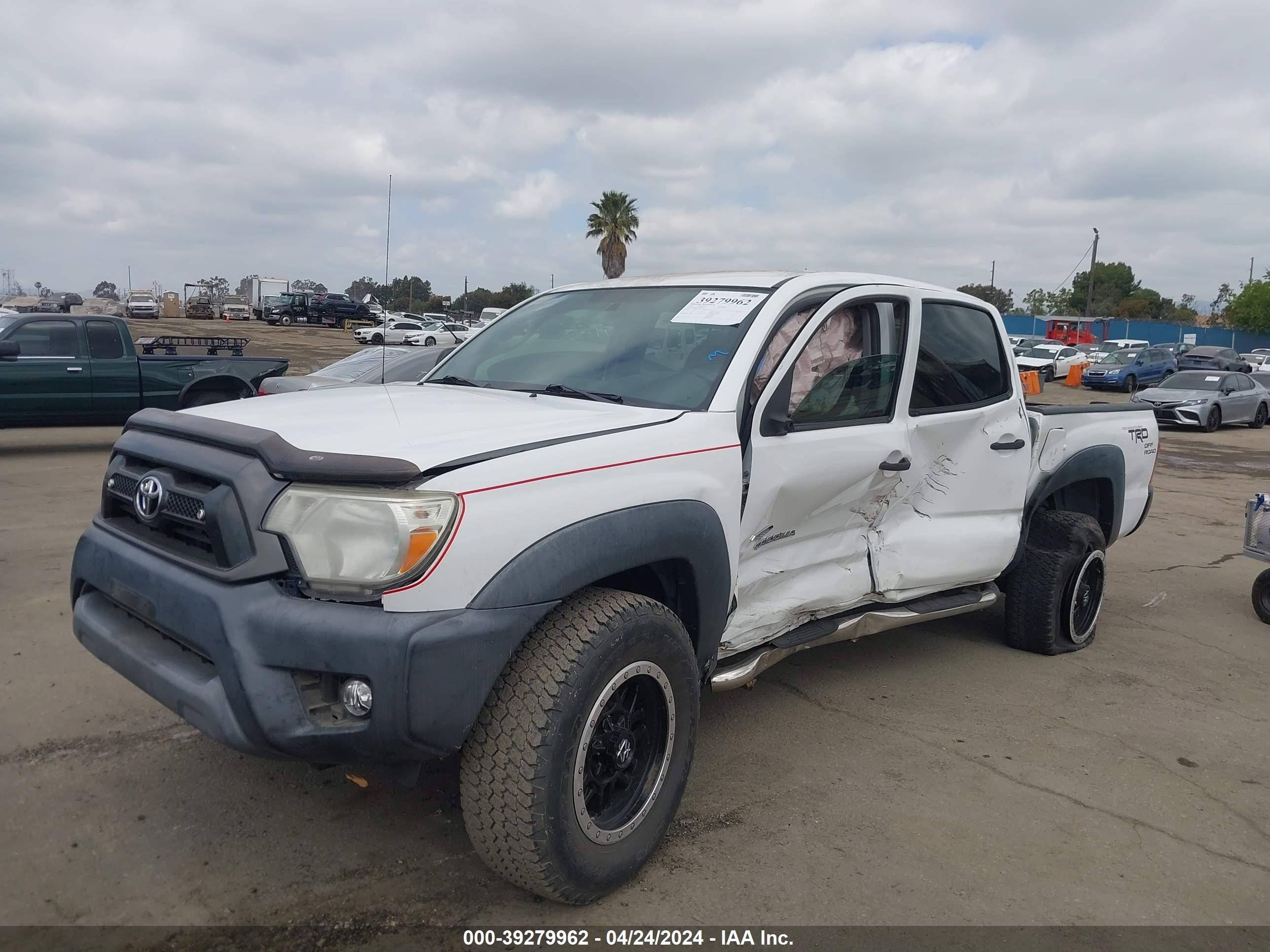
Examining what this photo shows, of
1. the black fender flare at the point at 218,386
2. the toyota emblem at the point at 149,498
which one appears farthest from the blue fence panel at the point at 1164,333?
the toyota emblem at the point at 149,498

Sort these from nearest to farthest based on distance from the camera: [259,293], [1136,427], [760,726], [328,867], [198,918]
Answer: [198,918] < [328,867] < [760,726] < [1136,427] < [259,293]

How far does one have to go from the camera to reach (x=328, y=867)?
3.05m

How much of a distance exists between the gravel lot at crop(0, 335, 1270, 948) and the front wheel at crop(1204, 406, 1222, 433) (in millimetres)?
17930

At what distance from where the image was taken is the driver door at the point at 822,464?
3559 millimetres

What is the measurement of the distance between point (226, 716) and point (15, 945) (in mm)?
822

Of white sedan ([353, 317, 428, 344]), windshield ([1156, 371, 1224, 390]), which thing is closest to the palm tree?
white sedan ([353, 317, 428, 344])

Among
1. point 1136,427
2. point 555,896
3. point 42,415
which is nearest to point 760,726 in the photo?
point 555,896

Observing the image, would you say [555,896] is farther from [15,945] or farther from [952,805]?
[952,805]

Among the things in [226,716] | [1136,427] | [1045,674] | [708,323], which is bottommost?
[1045,674]

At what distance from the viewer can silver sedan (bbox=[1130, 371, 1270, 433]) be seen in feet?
69.2

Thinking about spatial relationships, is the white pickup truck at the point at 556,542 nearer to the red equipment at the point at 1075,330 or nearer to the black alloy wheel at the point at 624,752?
the black alloy wheel at the point at 624,752

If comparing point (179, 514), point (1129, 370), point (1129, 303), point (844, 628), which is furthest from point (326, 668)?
point (1129, 303)

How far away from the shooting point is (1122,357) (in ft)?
104

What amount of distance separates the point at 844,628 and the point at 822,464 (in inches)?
30.6
